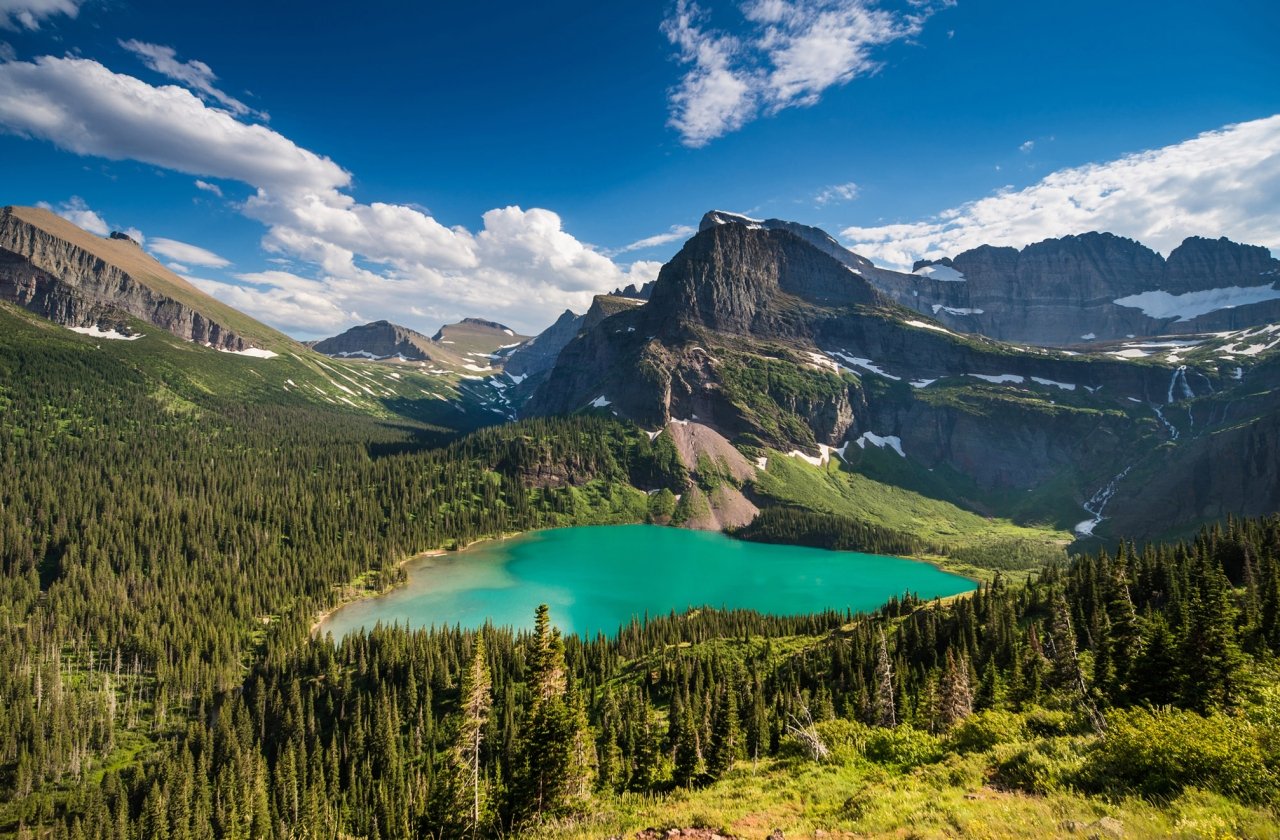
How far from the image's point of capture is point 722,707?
4719 centimetres

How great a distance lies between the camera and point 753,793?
22156mm

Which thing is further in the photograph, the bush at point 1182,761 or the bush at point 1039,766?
the bush at point 1039,766

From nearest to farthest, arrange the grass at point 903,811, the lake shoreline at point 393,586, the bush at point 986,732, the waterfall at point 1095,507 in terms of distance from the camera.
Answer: the grass at point 903,811
the bush at point 986,732
the lake shoreline at point 393,586
the waterfall at point 1095,507

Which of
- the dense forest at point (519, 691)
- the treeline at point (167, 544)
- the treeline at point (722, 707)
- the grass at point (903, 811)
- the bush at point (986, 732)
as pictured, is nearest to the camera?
the grass at point (903, 811)

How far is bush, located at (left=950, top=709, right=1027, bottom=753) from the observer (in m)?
23.5

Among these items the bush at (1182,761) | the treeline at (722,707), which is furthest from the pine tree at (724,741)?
the bush at (1182,761)

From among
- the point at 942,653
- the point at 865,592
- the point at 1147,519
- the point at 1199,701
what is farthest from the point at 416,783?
the point at 1147,519

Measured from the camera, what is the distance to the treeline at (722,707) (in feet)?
80.8

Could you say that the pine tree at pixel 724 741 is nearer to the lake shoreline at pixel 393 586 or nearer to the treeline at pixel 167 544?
the lake shoreline at pixel 393 586

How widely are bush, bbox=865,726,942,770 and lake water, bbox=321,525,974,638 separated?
7398 cm

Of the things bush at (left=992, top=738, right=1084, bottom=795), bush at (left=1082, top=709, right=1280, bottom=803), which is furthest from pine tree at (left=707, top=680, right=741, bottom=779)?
bush at (left=1082, top=709, right=1280, bottom=803)

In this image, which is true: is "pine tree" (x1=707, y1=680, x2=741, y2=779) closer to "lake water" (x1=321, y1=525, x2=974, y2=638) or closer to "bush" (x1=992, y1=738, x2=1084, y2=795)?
"bush" (x1=992, y1=738, x2=1084, y2=795)

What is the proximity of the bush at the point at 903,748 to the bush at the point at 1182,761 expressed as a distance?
296 inches

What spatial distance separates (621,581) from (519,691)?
57.9 meters
